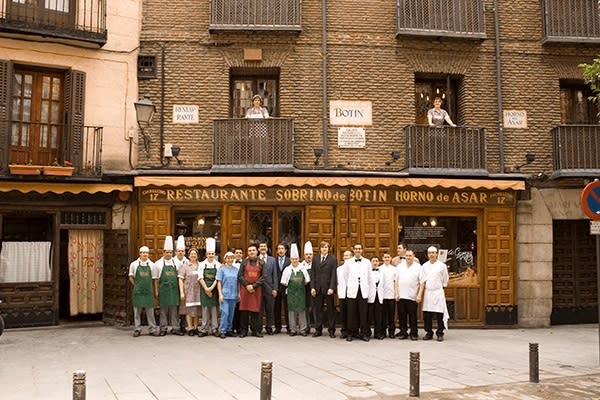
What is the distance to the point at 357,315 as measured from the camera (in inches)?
489

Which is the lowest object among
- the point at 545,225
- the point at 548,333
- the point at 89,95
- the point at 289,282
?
the point at 548,333

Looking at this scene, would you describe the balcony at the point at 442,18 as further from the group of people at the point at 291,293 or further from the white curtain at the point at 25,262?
the white curtain at the point at 25,262

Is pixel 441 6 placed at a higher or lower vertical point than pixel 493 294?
higher

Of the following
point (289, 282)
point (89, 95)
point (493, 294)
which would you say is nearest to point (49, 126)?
point (89, 95)

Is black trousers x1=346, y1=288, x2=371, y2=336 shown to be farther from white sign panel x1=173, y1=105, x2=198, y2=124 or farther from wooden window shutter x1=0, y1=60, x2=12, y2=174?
wooden window shutter x1=0, y1=60, x2=12, y2=174

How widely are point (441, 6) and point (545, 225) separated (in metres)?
6.25

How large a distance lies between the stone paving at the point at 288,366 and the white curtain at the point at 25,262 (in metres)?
1.28

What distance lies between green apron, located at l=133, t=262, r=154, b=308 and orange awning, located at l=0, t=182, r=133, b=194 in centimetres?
220

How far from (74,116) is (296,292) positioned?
6.78 meters

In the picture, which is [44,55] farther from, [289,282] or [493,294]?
[493,294]

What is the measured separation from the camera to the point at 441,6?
1524 centimetres

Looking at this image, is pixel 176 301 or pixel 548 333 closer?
pixel 176 301

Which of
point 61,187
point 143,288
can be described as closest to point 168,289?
point 143,288

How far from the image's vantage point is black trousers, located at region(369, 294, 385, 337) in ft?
41.2
